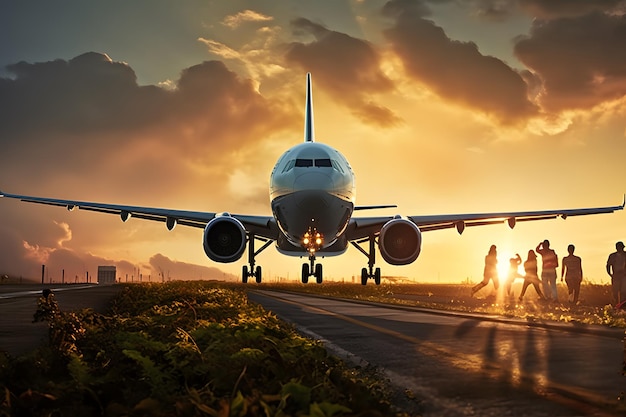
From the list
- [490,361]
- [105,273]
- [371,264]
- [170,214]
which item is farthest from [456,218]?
[105,273]

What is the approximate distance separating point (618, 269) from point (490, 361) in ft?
48.6

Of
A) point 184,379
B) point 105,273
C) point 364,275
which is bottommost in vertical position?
point 184,379

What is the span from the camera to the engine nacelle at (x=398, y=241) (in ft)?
84.6

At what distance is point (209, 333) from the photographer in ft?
19.3

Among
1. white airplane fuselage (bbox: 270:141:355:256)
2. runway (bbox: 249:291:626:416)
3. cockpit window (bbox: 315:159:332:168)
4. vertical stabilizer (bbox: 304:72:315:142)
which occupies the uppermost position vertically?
vertical stabilizer (bbox: 304:72:315:142)

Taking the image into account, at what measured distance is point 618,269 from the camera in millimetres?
19719

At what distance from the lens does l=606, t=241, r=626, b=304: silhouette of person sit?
64.4ft

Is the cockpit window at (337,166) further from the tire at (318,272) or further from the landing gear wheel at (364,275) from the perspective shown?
the landing gear wheel at (364,275)

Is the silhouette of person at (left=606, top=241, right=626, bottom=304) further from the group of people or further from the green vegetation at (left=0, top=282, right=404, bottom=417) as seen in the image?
the green vegetation at (left=0, top=282, right=404, bottom=417)

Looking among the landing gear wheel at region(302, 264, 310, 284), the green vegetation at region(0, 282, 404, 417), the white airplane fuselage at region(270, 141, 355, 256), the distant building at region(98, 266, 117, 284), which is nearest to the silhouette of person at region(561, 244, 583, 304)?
the white airplane fuselage at region(270, 141, 355, 256)

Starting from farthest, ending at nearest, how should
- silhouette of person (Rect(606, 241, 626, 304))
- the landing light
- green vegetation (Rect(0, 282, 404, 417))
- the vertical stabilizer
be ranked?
the vertical stabilizer → the landing light → silhouette of person (Rect(606, 241, 626, 304)) → green vegetation (Rect(0, 282, 404, 417))

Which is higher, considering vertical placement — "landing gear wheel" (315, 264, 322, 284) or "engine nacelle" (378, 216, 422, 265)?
"engine nacelle" (378, 216, 422, 265)

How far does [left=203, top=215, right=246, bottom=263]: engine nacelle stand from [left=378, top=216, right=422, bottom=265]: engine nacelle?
5493mm

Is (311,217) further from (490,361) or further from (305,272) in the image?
(490,361)
